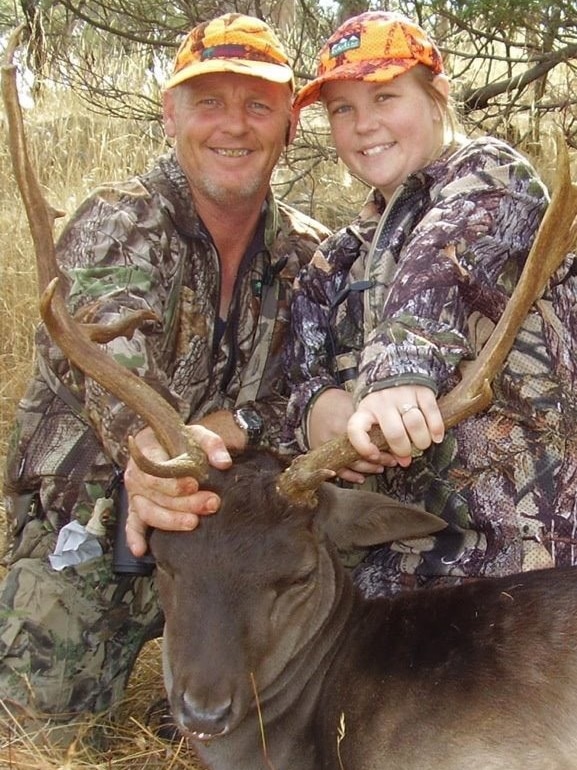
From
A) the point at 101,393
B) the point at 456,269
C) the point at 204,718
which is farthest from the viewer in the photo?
the point at 101,393

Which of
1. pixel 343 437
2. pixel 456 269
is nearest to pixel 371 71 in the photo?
pixel 456 269

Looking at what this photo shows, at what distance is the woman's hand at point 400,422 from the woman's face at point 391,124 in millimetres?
1651

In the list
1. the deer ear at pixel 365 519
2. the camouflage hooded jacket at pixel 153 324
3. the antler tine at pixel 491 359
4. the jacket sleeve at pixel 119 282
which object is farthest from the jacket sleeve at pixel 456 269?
the camouflage hooded jacket at pixel 153 324

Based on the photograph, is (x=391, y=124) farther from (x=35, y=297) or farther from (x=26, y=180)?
(x=35, y=297)

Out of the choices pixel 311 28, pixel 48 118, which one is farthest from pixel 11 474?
pixel 48 118

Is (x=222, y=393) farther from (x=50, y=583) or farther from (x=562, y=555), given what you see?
(x=562, y=555)

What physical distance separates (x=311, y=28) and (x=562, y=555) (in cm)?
646

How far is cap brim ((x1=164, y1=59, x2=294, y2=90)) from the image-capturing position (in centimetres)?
570

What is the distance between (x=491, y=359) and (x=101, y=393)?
1.80m

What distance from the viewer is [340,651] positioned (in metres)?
4.36

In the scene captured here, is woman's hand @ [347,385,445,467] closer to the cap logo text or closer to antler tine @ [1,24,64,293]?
antler tine @ [1,24,64,293]

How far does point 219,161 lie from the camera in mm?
5977

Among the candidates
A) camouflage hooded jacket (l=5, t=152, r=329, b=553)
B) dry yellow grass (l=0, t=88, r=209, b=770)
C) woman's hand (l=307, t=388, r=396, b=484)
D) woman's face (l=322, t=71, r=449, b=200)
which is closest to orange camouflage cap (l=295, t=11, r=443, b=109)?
woman's face (l=322, t=71, r=449, b=200)

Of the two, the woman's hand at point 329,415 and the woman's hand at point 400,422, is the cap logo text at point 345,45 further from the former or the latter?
the woman's hand at point 400,422
